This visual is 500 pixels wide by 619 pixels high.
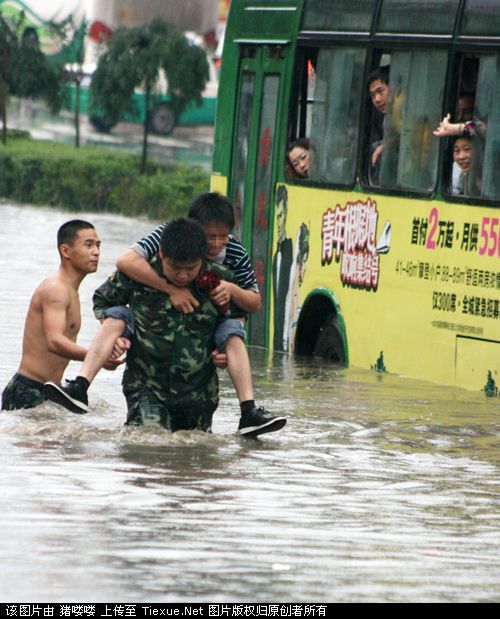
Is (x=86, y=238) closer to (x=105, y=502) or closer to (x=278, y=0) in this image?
(x=105, y=502)

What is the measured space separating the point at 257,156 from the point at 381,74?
2.02 meters

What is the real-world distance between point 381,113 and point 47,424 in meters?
3.97

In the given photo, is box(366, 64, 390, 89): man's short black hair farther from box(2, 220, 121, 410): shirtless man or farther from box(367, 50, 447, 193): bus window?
box(2, 220, 121, 410): shirtless man

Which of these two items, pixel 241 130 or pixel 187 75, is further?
pixel 187 75

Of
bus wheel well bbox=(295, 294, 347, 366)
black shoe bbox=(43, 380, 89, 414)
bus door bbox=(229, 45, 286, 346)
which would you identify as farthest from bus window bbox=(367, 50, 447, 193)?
black shoe bbox=(43, 380, 89, 414)

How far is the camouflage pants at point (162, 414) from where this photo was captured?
10047 mm

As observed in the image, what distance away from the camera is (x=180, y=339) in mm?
Answer: 10000

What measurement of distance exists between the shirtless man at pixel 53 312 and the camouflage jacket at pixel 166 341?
402 millimetres

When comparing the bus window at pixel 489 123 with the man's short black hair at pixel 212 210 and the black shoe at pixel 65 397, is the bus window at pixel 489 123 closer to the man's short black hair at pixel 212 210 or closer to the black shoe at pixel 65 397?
the man's short black hair at pixel 212 210

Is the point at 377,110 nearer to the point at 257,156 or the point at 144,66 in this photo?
the point at 257,156

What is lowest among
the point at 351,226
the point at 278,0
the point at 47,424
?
the point at 47,424

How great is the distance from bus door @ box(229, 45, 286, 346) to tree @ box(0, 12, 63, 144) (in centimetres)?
1835
